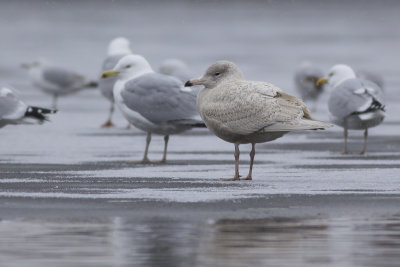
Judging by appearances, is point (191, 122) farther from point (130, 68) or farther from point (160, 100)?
point (130, 68)

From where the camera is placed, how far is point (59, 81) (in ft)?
86.2

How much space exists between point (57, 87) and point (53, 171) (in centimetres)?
1354

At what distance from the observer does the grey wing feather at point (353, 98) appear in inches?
630

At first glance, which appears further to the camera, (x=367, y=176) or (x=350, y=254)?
(x=367, y=176)

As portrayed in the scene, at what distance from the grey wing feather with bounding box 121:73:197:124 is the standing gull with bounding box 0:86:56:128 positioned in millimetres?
1126

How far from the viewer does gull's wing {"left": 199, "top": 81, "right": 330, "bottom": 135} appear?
38.9 ft

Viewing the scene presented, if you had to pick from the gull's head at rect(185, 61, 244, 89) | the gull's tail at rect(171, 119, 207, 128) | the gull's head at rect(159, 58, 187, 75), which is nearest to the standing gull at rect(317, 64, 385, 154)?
the gull's tail at rect(171, 119, 207, 128)

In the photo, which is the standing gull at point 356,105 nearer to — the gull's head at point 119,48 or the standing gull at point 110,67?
the standing gull at point 110,67

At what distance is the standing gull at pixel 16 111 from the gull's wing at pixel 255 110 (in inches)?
146

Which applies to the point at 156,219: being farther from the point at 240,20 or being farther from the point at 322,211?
the point at 240,20

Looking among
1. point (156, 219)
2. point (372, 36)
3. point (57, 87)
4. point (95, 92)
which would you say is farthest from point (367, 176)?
point (372, 36)

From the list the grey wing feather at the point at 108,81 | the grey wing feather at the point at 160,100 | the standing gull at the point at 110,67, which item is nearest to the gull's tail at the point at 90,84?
the standing gull at the point at 110,67

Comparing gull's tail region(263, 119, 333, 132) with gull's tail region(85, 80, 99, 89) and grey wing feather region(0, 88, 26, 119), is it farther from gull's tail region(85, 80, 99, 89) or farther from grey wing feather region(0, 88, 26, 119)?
gull's tail region(85, 80, 99, 89)

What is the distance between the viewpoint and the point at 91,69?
36.2 meters
